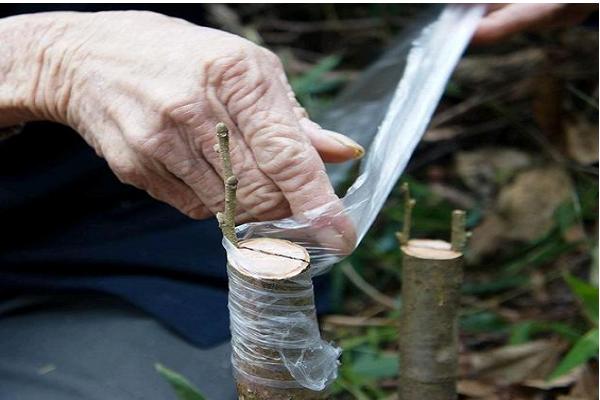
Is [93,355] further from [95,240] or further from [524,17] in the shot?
[524,17]

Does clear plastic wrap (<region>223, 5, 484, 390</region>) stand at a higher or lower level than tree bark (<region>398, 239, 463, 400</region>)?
higher

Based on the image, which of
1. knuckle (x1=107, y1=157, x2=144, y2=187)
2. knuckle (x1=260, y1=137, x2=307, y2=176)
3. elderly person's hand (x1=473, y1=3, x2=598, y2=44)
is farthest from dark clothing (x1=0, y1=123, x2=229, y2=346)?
elderly person's hand (x1=473, y1=3, x2=598, y2=44)

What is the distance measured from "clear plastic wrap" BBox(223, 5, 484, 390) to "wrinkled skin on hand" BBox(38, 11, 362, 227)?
0.03 metres

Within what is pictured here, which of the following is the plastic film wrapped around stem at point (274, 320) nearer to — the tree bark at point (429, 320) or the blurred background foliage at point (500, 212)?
the tree bark at point (429, 320)

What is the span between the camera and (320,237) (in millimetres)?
939

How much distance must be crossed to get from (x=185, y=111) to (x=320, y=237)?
0.19 metres

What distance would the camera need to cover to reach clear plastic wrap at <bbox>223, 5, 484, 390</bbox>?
840 millimetres

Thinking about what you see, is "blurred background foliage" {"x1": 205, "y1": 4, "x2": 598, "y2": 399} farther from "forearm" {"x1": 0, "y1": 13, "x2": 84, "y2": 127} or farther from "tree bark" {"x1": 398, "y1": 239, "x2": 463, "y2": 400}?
"forearm" {"x1": 0, "y1": 13, "x2": 84, "y2": 127}

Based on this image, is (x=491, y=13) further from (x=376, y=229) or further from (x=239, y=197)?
(x=239, y=197)

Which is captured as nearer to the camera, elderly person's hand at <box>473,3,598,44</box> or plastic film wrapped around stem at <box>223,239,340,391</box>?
plastic film wrapped around stem at <box>223,239,340,391</box>

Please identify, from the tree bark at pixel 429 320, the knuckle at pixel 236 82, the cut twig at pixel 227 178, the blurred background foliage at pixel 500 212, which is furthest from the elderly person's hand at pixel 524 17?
the cut twig at pixel 227 178

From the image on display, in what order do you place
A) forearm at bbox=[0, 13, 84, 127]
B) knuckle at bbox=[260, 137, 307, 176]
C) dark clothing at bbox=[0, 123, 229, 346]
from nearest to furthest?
knuckle at bbox=[260, 137, 307, 176]
forearm at bbox=[0, 13, 84, 127]
dark clothing at bbox=[0, 123, 229, 346]

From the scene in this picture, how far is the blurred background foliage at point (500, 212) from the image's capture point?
1427 mm

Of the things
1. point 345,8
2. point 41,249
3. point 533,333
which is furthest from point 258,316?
point 345,8
